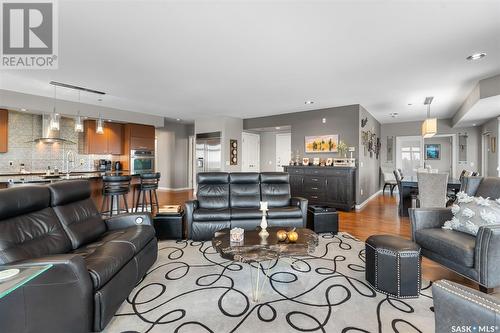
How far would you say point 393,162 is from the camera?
30.0 ft

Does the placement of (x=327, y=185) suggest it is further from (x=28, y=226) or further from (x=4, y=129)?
(x=4, y=129)

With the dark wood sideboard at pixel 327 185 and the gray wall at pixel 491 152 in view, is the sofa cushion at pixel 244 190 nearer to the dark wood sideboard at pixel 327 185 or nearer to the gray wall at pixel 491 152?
the dark wood sideboard at pixel 327 185

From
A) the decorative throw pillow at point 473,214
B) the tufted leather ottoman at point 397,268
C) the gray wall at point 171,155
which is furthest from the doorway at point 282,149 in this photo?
the tufted leather ottoman at point 397,268

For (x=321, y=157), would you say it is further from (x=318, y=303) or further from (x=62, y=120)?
(x=62, y=120)

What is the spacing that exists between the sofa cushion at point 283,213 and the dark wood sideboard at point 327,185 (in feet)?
8.28

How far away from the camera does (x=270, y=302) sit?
6.58 ft

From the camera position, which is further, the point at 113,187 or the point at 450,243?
the point at 113,187

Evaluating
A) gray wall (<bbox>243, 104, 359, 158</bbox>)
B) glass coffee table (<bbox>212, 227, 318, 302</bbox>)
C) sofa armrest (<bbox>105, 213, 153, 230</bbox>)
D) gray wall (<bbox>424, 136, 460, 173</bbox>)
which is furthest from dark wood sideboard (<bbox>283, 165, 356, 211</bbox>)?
gray wall (<bbox>424, 136, 460, 173</bbox>)

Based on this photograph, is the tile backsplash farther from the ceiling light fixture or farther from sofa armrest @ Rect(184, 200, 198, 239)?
the ceiling light fixture

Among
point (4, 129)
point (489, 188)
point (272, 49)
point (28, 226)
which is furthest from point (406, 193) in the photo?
point (4, 129)

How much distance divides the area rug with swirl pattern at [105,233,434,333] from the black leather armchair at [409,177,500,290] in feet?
1.17

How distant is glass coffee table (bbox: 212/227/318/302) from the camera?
204 centimetres

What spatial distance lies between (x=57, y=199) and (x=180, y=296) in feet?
5.16

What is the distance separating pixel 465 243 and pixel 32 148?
838 centimetres
